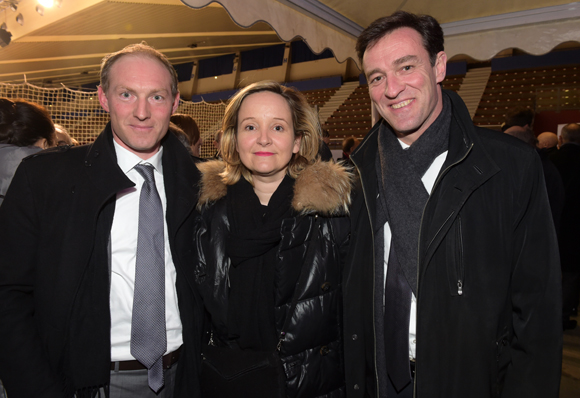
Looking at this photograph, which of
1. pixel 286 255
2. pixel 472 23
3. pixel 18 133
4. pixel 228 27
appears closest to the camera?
pixel 286 255

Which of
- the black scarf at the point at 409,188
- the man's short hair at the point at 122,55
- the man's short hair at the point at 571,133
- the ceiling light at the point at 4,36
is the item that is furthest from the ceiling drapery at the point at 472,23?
the ceiling light at the point at 4,36

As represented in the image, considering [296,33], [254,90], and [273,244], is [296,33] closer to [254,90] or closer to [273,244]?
[254,90]

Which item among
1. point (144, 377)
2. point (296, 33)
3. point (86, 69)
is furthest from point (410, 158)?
point (86, 69)

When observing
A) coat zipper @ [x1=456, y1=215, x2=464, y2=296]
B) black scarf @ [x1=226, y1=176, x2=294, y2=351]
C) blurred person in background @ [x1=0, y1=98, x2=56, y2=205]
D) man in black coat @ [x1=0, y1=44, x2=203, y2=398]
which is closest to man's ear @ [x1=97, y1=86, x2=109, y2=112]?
man in black coat @ [x1=0, y1=44, x2=203, y2=398]

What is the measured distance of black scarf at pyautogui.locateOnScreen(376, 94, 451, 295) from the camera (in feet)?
4.53

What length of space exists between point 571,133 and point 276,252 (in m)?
4.03

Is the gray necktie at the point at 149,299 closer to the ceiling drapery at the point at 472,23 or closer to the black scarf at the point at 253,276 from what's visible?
the black scarf at the point at 253,276

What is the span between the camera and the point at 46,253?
1320mm

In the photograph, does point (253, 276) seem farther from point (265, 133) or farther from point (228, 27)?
point (228, 27)

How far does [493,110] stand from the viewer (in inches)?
523

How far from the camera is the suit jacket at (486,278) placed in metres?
1.28

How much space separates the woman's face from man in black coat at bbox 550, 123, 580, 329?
12.0 feet

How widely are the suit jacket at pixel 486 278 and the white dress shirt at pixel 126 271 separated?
0.94 meters

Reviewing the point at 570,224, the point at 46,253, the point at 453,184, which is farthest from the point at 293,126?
the point at 570,224
